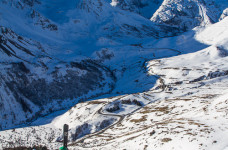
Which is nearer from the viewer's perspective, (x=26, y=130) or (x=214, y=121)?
(x=214, y=121)

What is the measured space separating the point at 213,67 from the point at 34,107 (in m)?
126

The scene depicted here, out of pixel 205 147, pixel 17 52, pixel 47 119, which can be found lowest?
pixel 205 147

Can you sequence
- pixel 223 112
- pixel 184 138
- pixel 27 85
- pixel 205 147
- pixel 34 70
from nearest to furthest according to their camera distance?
pixel 205 147, pixel 184 138, pixel 223 112, pixel 27 85, pixel 34 70

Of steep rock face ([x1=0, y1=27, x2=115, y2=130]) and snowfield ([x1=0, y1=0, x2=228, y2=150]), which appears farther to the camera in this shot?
steep rock face ([x1=0, y1=27, x2=115, y2=130])

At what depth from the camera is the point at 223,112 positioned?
44.8 m

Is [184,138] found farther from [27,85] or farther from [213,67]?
[213,67]

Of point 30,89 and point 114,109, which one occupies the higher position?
point 30,89

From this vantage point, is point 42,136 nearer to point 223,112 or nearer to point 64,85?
point 223,112

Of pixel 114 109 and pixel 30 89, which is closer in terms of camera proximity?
pixel 114 109

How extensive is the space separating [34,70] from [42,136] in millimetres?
96405

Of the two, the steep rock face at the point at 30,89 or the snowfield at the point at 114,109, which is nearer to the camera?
the snowfield at the point at 114,109

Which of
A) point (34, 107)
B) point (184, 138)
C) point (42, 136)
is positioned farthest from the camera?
point (34, 107)

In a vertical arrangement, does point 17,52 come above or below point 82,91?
above

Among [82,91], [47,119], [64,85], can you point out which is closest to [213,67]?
[82,91]
